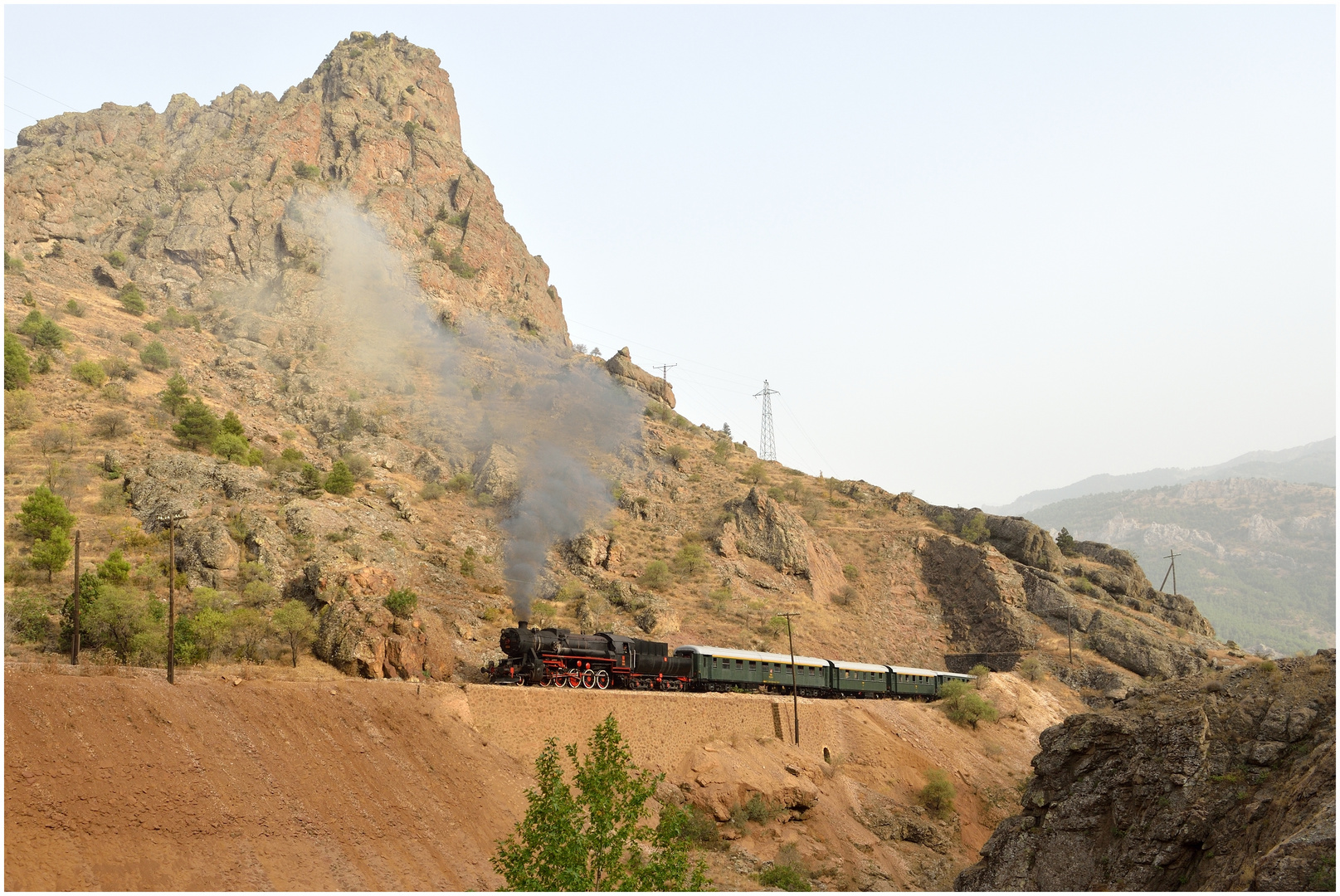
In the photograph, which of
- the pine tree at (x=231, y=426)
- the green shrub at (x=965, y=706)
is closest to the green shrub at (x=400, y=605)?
the pine tree at (x=231, y=426)

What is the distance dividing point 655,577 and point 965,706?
23.5 m

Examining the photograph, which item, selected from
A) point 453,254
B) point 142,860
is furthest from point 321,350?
point 142,860

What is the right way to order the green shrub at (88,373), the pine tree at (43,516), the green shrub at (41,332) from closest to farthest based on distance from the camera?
the pine tree at (43,516) → the green shrub at (88,373) → the green shrub at (41,332)

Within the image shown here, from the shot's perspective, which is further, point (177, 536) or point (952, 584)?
point (952, 584)

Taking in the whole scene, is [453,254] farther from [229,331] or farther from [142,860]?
[142,860]

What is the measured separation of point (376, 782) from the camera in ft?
95.2

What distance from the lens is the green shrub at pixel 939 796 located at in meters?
44.4

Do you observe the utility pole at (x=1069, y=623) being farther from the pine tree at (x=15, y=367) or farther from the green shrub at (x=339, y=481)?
the pine tree at (x=15, y=367)

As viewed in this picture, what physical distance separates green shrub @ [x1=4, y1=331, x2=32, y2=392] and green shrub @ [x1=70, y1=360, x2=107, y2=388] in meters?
2.70

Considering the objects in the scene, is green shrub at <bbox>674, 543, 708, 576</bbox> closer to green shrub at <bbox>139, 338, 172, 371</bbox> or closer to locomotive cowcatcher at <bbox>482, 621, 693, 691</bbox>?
locomotive cowcatcher at <bbox>482, 621, 693, 691</bbox>

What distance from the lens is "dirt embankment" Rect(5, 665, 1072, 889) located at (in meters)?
22.2

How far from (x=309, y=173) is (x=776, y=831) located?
288 feet

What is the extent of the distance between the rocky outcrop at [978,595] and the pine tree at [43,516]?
204ft

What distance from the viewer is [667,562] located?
7138 centimetres
